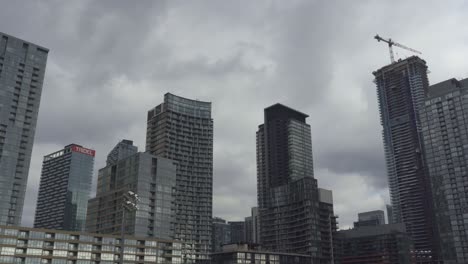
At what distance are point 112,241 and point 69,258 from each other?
18.3 meters

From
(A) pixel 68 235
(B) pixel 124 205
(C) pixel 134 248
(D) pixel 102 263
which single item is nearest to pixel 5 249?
A: (A) pixel 68 235

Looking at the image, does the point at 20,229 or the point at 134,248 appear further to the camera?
the point at 134,248

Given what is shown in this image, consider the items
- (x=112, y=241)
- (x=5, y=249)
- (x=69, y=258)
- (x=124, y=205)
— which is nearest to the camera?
(x=124, y=205)

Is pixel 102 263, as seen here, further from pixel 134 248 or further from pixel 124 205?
pixel 124 205

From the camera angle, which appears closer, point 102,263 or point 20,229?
point 20,229

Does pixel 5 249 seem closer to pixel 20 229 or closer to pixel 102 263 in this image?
pixel 20 229

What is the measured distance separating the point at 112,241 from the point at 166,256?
24617 millimetres

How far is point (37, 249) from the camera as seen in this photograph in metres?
169

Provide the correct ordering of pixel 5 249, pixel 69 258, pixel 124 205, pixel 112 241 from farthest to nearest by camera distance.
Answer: pixel 112 241
pixel 69 258
pixel 5 249
pixel 124 205

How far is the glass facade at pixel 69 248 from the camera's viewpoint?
165250mm

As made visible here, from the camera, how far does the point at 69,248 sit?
176 m

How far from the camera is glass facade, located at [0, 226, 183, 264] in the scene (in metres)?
165

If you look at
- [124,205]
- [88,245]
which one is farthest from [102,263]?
[124,205]

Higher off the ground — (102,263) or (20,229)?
(20,229)
